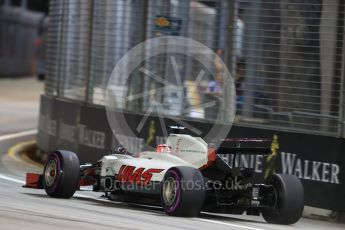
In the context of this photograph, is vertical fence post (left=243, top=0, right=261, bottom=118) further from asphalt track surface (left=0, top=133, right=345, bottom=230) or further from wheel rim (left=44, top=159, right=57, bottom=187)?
wheel rim (left=44, top=159, right=57, bottom=187)

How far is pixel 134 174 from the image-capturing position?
10258 mm

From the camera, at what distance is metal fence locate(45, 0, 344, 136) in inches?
484

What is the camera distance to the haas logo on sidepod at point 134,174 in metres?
→ 10.1

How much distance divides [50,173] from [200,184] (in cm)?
243

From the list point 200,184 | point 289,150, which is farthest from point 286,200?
point 289,150

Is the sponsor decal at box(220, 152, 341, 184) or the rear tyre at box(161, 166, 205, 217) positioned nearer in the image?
the rear tyre at box(161, 166, 205, 217)

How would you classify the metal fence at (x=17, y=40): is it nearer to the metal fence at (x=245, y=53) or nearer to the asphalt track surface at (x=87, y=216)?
the metal fence at (x=245, y=53)

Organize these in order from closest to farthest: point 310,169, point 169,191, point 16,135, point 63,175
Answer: point 169,191 < point 63,175 < point 310,169 < point 16,135

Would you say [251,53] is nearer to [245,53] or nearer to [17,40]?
[245,53]

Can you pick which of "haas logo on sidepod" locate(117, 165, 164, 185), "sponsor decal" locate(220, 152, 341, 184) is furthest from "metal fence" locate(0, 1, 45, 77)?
"haas logo on sidepod" locate(117, 165, 164, 185)

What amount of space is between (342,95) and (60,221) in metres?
4.73

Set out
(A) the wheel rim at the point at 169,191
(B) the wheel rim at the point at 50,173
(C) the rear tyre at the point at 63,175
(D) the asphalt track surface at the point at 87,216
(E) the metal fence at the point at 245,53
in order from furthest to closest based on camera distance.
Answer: (E) the metal fence at the point at 245,53 → (B) the wheel rim at the point at 50,173 → (C) the rear tyre at the point at 63,175 → (A) the wheel rim at the point at 169,191 → (D) the asphalt track surface at the point at 87,216

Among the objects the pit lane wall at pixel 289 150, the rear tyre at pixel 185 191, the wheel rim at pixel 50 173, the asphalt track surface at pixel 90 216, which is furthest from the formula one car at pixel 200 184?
the pit lane wall at pixel 289 150

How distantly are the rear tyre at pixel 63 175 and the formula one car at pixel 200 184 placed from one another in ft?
1.64
